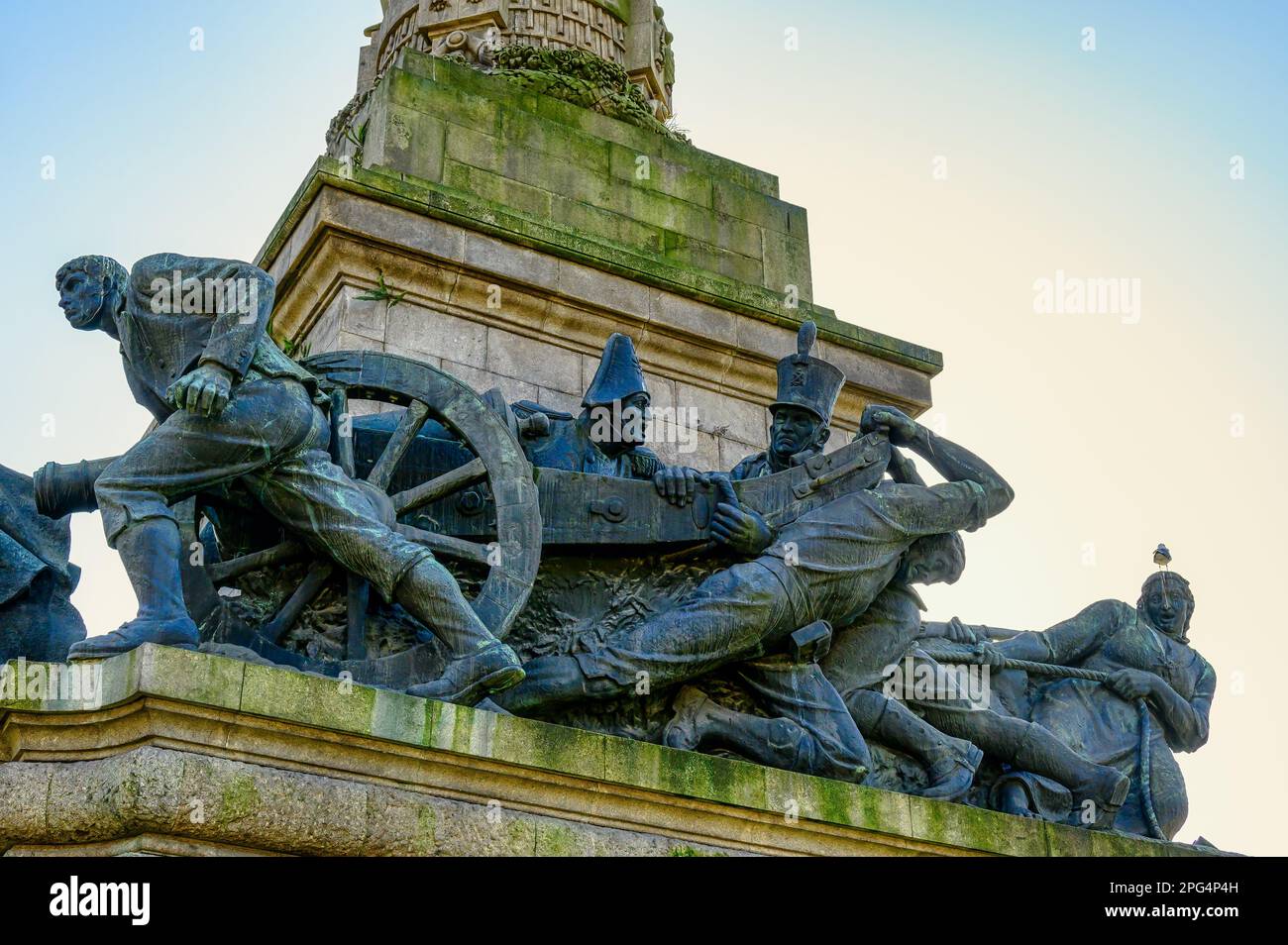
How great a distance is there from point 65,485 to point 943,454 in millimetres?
4399

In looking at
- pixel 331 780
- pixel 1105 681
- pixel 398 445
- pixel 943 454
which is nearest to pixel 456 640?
pixel 331 780

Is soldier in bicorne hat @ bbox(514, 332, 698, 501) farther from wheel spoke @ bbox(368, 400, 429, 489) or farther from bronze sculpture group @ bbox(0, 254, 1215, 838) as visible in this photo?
wheel spoke @ bbox(368, 400, 429, 489)

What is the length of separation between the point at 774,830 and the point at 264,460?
274cm

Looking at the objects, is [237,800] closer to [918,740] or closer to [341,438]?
[341,438]

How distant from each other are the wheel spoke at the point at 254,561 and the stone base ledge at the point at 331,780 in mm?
1244

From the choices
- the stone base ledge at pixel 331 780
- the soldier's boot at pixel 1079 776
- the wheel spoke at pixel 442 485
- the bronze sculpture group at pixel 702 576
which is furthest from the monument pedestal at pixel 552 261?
the stone base ledge at pixel 331 780

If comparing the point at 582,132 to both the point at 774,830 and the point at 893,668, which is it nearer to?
the point at 893,668

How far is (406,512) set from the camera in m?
8.00

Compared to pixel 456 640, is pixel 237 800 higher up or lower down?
lower down

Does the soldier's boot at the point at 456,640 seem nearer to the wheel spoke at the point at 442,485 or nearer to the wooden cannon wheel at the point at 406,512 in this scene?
the wooden cannon wheel at the point at 406,512

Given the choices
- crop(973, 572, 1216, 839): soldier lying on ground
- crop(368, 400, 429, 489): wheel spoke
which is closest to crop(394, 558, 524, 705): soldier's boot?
crop(368, 400, 429, 489): wheel spoke

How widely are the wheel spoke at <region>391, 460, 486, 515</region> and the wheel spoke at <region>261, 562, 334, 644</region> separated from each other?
477 mm

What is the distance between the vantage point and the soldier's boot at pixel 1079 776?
8727mm
